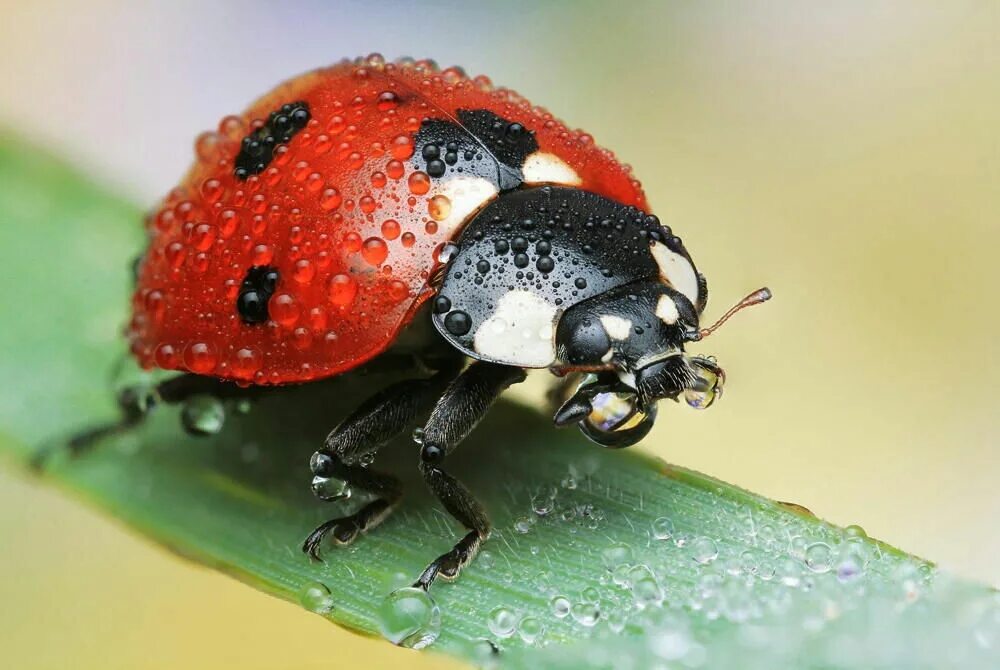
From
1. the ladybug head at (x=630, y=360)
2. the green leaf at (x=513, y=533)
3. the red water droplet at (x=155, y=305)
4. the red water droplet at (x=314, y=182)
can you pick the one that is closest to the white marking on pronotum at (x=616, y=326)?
the ladybug head at (x=630, y=360)

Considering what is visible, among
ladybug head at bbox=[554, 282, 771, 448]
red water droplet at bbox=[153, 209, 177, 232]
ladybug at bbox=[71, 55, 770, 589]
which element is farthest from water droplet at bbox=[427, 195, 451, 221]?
red water droplet at bbox=[153, 209, 177, 232]

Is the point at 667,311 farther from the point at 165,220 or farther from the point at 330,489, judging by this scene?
the point at 165,220

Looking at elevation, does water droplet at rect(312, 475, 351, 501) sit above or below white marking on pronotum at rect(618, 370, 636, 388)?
below

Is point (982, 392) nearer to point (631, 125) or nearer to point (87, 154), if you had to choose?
point (631, 125)

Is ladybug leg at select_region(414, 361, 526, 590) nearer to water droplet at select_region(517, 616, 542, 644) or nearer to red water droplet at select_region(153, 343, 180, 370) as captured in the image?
water droplet at select_region(517, 616, 542, 644)

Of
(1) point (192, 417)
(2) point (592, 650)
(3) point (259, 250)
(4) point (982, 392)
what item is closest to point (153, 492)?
(1) point (192, 417)

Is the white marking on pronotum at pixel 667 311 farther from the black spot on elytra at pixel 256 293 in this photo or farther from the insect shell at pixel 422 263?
the black spot on elytra at pixel 256 293
